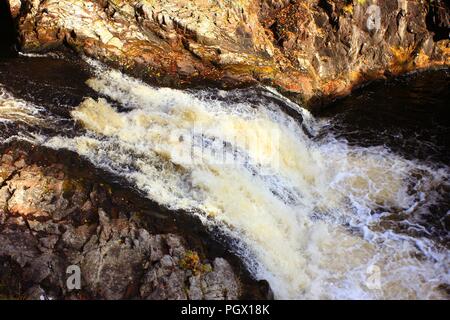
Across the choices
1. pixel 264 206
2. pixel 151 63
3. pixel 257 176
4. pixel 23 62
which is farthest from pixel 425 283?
pixel 23 62

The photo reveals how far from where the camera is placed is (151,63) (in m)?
10.9

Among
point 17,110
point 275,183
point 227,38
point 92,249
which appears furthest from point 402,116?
point 17,110

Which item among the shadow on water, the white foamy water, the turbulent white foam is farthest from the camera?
the shadow on water

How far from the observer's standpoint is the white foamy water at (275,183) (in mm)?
7176

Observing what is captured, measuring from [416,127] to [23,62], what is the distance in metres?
10.6

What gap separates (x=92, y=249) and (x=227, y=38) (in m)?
7.07

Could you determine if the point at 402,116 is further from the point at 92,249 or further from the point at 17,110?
the point at 17,110

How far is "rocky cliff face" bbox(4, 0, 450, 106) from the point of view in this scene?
10.8 metres

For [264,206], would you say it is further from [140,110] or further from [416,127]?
[416,127]

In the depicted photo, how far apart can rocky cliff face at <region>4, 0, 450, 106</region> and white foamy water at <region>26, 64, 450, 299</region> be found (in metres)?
1.06

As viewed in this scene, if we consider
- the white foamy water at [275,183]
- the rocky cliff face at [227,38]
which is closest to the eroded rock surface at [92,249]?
the white foamy water at [275,183]

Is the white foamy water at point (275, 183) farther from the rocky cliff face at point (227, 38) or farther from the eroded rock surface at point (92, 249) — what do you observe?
the rocky cliff face at point (227, 38)

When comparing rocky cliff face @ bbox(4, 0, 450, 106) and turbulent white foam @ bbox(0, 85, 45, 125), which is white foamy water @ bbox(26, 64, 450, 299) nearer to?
turbulent white foam @ bbox(0, 85, 45, 125)

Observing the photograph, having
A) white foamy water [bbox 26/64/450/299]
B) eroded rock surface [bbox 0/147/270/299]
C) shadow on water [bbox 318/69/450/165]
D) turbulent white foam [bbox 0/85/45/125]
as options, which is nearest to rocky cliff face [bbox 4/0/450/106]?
shadow on water [bbox 318/69/450/165]
